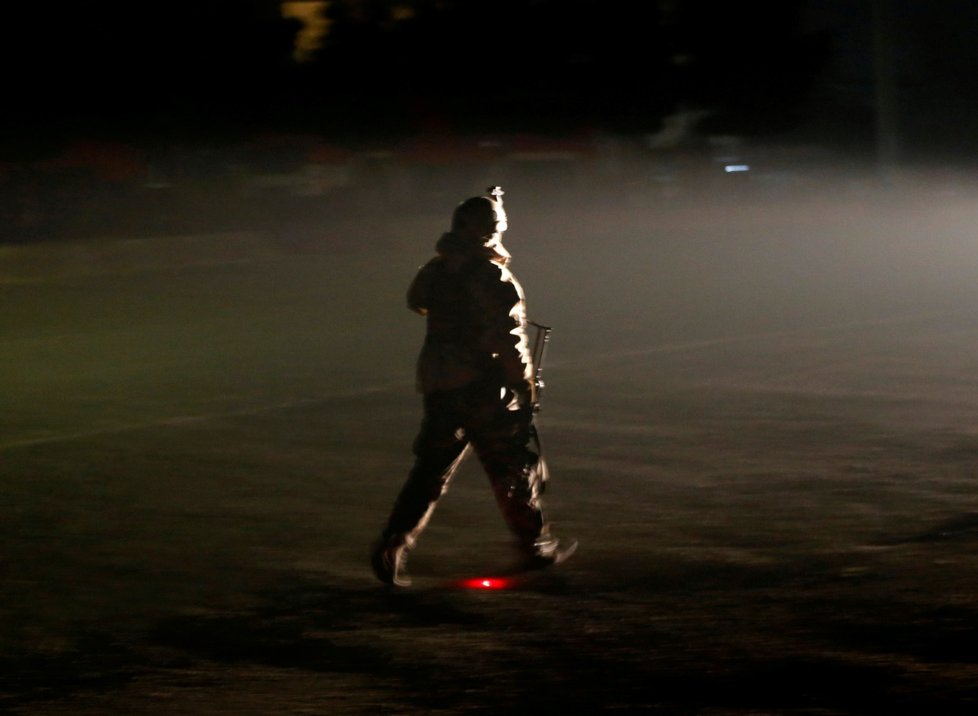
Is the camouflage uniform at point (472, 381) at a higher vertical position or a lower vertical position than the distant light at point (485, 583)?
higher

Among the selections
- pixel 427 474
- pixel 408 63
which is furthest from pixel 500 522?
pixel 408 63

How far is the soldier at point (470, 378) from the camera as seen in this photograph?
22.6 ft

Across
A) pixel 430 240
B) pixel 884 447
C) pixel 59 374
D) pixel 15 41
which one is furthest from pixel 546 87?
pixel 884 447

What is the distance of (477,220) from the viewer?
692 centimetres

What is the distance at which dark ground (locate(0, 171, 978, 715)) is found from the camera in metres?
5.56

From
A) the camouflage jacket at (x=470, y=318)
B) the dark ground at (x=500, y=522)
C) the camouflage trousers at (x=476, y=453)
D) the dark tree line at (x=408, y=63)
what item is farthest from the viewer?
the dark tree line at (x=408, y=63)

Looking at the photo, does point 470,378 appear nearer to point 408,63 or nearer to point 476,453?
point 476,453

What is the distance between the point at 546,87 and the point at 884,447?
2919 centimetres

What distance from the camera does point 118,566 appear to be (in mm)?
7555

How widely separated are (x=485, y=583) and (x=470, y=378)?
0.91 meters

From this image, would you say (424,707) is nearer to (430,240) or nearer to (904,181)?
(430,240)

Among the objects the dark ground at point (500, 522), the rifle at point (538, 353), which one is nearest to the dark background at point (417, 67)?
the dark ground at point (500, 522)

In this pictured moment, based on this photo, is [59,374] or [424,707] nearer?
[424,707]

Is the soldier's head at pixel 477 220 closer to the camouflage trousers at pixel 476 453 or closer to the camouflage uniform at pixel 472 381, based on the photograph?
the camouflage uniform at pixel 472 381
